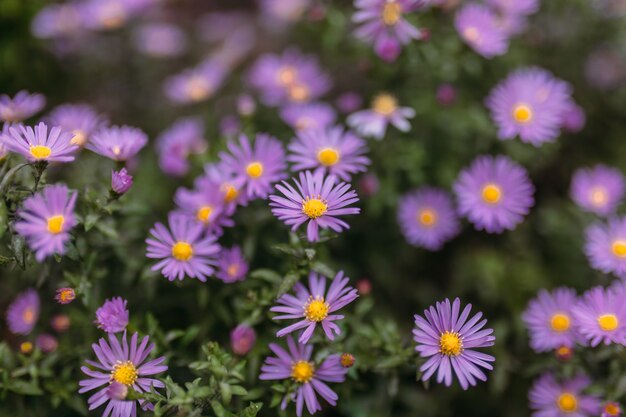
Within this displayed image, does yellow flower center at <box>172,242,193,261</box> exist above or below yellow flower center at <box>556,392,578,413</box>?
below

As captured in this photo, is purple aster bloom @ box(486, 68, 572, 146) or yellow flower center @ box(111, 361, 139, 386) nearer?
yellow flower center @ box(111, 361, 139, 386)

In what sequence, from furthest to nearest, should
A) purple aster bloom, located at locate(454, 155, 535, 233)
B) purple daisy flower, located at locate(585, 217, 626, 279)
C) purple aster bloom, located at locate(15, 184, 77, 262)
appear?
purple aster bloom, located at locate(454, 155, 535, 233) → purple daisy flower, located at locate(585, 217, 626, 279) → purple aster bloom, located at locate(15, 184, 77, 262)

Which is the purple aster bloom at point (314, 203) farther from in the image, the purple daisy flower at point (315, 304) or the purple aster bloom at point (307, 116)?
the purple aster bloom at point (307, 116)

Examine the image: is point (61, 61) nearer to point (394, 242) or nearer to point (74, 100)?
point (74, 100)

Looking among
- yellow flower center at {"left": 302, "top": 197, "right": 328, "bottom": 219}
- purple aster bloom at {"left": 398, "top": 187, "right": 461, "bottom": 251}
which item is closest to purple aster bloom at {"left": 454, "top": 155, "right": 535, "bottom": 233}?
purple aster bloom at {"left": 398, "top": 187, "right": 461, "bottom": 251}

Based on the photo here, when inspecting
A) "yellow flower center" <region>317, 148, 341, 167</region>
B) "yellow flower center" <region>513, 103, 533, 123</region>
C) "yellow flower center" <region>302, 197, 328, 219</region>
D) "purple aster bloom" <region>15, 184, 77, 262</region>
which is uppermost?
"yellow flower center" <region>513, 103, 533, 123</region>

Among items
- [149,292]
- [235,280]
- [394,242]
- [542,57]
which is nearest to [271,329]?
[235,280]

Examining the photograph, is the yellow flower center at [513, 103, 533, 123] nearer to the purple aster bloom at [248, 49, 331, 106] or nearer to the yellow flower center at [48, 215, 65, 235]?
the purple aster bloom at [248, 49, 331, 106]
